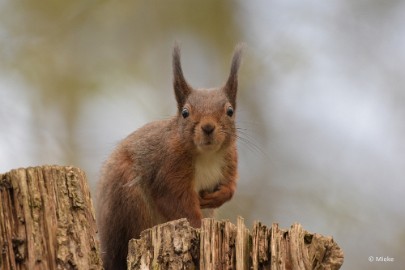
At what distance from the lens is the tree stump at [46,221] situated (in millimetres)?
3129

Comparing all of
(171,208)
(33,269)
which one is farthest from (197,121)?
(33,269)

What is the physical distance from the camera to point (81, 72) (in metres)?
8.35

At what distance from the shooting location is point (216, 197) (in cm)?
489

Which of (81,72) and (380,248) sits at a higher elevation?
(81,72)

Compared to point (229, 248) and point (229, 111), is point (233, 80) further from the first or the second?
point (229, 248)

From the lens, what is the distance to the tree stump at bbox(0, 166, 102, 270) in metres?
3.13

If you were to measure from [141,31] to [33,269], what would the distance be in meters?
5.89

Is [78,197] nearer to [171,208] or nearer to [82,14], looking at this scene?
[171,208]

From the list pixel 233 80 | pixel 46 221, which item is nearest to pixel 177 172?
pixel 233 80

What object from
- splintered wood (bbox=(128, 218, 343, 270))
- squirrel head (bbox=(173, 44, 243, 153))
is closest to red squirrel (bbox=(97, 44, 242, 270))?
squirrel head (bbox=(173, 44, 243, 153))

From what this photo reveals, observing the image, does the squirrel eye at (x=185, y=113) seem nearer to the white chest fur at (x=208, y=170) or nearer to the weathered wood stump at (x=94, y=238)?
the white chest fur at (x=208, y=170)

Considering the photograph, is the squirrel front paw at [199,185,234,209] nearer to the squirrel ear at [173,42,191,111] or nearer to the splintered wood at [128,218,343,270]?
the squirrel ear at [173,42,191,111]

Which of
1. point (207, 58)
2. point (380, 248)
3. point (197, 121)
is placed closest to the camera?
point (197, 121)

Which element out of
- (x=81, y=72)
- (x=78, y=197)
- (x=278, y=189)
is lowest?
(x=78, y=197)
